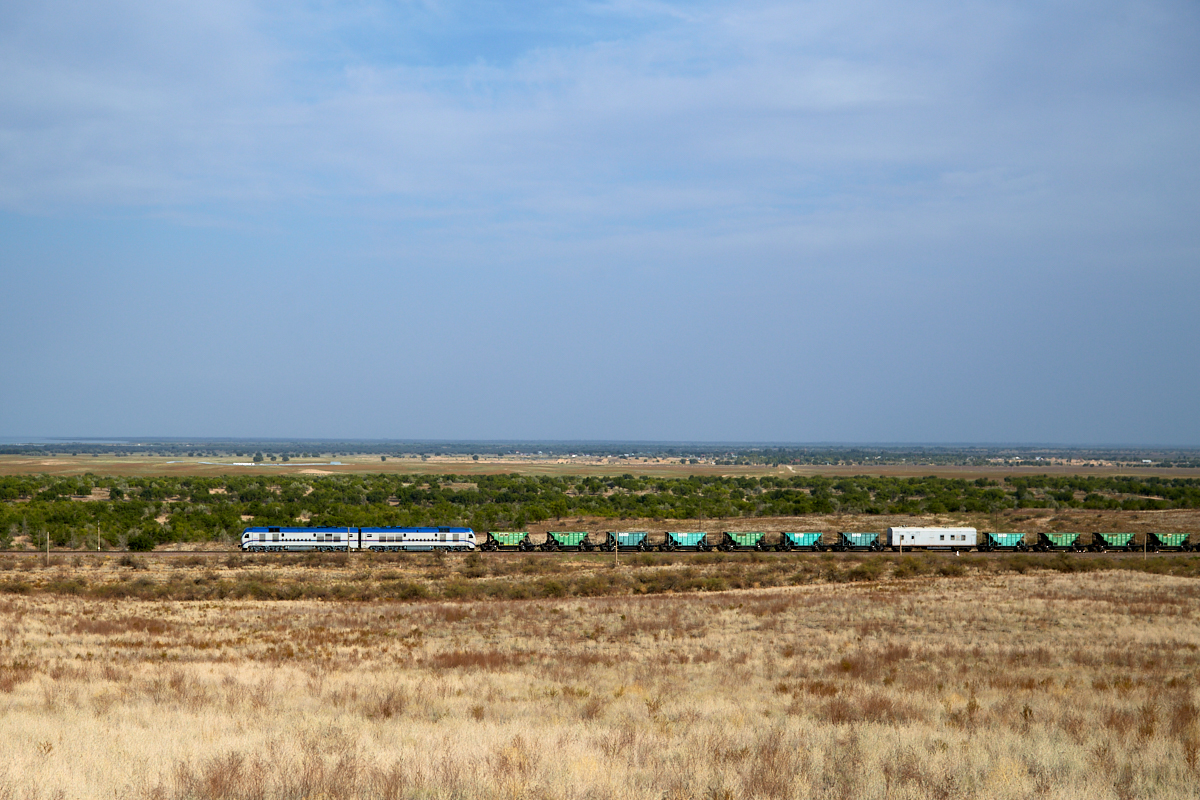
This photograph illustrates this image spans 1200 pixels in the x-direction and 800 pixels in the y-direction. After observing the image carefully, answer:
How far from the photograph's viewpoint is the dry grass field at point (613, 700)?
1091cm

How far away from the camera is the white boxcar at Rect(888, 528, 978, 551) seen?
71812 mm

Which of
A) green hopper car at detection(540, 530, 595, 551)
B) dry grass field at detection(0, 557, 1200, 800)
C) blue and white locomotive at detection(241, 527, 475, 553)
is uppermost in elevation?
dry grass field at detection(0, 557, 1200, 800)

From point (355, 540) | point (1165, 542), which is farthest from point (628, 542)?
point (1165, 542)

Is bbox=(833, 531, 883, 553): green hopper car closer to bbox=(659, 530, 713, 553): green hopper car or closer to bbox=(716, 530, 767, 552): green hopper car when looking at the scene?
bbox=(716, 530, 767, 552): green hopper car

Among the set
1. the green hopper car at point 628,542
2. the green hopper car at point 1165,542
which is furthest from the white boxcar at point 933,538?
the green hopper car at point 628,542

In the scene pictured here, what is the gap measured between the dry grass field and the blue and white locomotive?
91.1 feet

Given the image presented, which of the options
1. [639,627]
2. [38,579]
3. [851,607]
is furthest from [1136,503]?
[38,579]

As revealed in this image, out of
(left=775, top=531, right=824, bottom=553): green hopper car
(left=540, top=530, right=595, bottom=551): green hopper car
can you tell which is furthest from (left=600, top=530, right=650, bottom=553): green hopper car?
(left=775, top=531, right=824, bottom=553): green hopper car

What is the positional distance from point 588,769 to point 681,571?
4610cm

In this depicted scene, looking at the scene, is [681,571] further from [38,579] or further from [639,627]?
[38,579]

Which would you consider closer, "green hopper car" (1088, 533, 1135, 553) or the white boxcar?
"green hopper car" (1088, 533, 1135, 553)

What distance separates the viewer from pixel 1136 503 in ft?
360

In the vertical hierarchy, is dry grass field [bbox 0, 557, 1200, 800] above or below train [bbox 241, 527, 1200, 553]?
above

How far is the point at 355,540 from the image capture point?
69.4m
